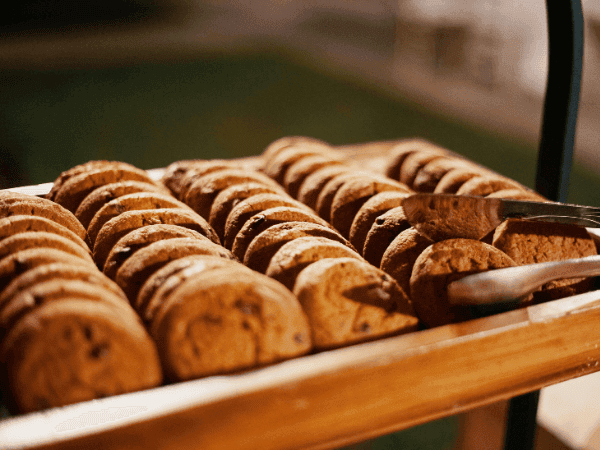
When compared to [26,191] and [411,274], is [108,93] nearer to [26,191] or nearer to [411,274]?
[26,191]

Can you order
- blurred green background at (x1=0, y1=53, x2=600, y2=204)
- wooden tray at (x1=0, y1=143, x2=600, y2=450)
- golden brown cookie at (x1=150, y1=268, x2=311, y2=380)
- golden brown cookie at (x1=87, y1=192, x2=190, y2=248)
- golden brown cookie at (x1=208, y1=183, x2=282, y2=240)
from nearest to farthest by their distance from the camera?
wooden tray at (x1=0, y1=143, x2=600, y2=450)
golden brown cookie at (x1=150, y1=268, x2=311, y2=380)
golden brown cookie at (x1=87, y1=192, x2=190, y2=248)
golden brown cookie at (x1=208, y1=183, x2=282, y2=240)
blurred green background at (x1=0, y1=53, x2=600, y2=204)

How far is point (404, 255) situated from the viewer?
0.96 meters

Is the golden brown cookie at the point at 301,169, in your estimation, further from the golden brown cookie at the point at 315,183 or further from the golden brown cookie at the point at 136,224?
the golden brown cookie at the point at 136,224

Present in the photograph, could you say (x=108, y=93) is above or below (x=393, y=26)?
below

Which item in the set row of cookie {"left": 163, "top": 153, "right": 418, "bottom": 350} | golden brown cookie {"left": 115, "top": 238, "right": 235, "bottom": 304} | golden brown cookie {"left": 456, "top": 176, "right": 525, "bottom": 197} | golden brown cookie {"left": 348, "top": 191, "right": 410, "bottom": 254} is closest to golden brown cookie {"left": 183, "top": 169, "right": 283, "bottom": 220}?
row of cookie {"left": 163, "top": 153, "right": 418, "bottom": 350}

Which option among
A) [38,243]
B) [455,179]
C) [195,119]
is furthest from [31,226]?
[195,119]

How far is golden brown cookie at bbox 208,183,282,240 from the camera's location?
3.79ft

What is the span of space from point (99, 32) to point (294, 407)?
39.6ft

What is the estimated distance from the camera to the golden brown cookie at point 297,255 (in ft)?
2.82

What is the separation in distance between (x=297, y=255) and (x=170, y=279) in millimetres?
218

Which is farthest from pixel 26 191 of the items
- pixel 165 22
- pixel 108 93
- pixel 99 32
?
pixel 165 22

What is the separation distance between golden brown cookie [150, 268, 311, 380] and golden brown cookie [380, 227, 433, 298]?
0.93 feet

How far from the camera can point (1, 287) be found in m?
0.77

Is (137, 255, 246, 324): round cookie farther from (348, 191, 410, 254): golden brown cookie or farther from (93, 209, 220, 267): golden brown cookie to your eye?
(348, 191, 410, 254): golden brown cookie
